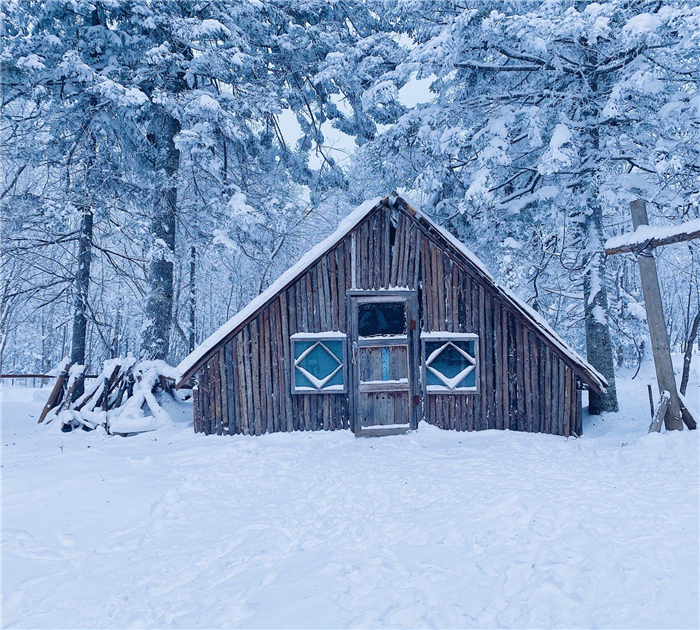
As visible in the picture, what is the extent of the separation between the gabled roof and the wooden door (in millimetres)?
1208

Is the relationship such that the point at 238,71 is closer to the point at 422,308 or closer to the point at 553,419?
the point at 422,308

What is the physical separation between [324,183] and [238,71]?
13.2ft

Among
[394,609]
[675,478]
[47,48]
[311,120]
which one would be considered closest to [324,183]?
[311,120]

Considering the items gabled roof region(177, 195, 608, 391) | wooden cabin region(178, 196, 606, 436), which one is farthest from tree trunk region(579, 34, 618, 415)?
wooden cabin region(178, 196, 606, 436)

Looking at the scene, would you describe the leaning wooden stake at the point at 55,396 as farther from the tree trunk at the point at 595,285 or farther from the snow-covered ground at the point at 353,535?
the tree trunk at the point at 595,285

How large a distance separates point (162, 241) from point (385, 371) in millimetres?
6428

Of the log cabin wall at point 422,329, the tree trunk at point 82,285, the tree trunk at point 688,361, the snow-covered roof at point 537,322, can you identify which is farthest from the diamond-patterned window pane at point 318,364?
the tree trunk at point 688,361

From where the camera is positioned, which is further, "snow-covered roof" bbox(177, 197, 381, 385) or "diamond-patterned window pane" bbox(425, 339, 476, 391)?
"diamond-patterned window pane" bbox(425, 339, 476, 391)

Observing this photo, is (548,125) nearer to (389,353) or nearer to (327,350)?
(389,353)

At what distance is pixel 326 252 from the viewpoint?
8672 mm

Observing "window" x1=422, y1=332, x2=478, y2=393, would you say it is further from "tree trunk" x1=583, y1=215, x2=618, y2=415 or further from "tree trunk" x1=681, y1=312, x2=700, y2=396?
"tree trunk" x1=681, y1=312, x2=700, y2=396

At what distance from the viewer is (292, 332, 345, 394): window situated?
8.67 m

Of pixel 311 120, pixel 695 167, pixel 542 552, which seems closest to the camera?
pixel 542 552

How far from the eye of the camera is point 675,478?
5836mm
